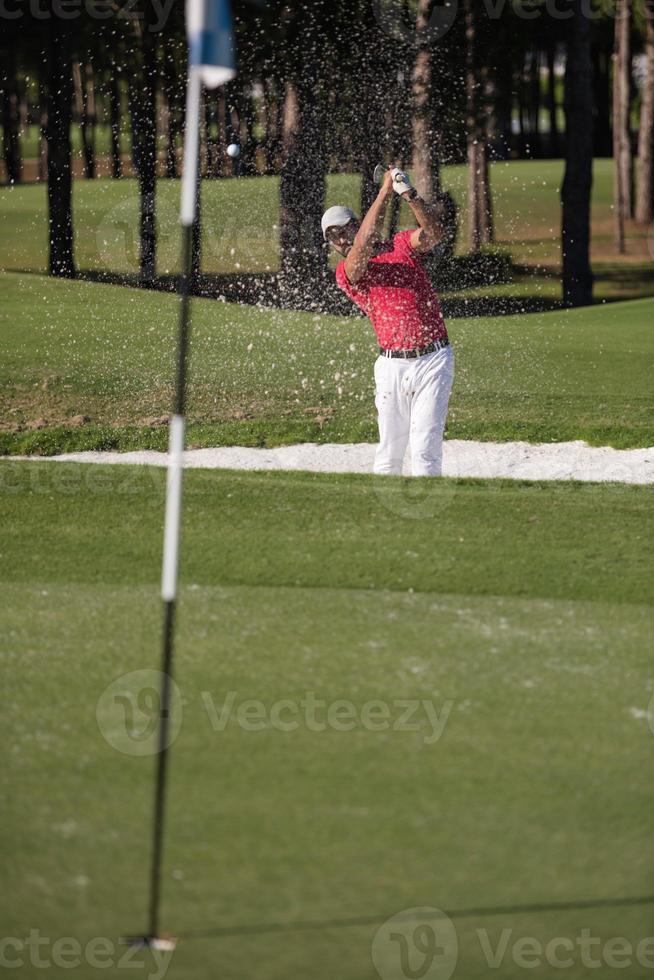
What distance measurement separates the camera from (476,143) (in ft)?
90.6

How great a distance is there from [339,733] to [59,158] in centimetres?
1752

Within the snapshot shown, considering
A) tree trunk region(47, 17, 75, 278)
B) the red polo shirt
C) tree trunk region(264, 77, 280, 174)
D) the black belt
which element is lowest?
the black belt

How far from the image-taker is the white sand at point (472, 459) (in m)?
9.94

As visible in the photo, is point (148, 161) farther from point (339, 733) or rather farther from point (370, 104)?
point (339, 733)

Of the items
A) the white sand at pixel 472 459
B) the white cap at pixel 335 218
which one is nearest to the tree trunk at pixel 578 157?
the white sand at pixel 472 459

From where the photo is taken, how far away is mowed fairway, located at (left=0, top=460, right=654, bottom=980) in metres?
3.11

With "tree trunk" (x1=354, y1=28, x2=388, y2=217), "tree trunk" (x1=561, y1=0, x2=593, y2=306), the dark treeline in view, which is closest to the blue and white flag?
the dark treeline

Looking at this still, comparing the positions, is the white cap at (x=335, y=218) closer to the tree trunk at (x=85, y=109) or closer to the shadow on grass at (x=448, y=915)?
the shadow on grass at (x=448, y=915)

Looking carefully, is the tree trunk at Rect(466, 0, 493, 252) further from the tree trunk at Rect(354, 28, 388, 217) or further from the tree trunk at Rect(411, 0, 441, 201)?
the tree trunk at Rect(354, 28, 388, 217)

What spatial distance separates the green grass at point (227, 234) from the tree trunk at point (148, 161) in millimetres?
538

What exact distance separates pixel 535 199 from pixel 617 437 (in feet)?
113

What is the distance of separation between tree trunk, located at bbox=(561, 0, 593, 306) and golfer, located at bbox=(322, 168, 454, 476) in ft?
45.6

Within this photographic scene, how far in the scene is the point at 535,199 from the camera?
43.6m

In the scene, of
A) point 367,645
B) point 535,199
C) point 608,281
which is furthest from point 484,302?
point 535,199
